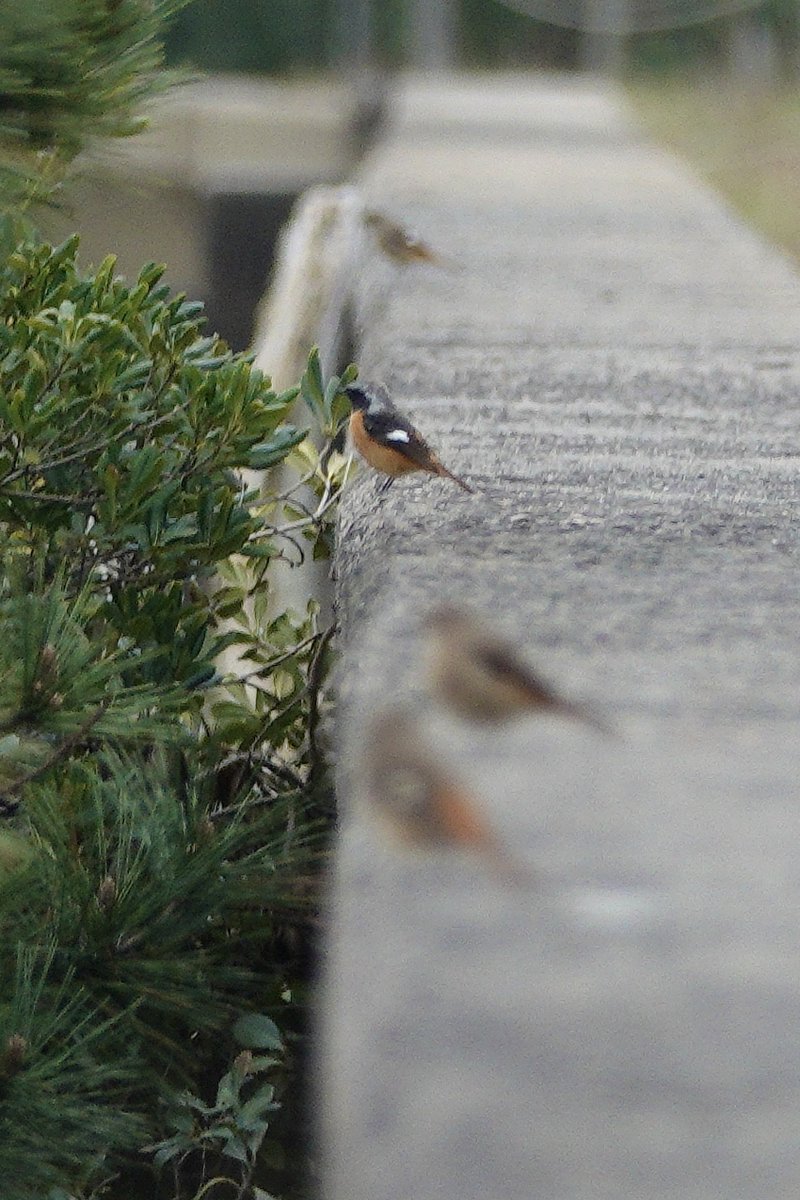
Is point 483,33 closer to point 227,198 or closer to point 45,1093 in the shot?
point 227,198

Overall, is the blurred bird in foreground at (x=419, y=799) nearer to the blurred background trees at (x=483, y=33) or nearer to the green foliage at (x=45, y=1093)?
the green foliage at (x=45, y=1093)

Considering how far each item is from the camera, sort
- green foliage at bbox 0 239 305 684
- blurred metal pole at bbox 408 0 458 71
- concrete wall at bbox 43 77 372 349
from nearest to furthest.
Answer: green foliage at bbox 0 239 305 684
concrete wall at bbox 43 77 372 349
blurred metal pole at bbox 408 0 458 71

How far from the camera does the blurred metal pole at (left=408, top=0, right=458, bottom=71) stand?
23.9m

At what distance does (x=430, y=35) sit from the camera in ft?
79.0

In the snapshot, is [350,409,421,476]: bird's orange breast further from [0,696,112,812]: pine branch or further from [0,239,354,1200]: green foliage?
[0,696,112,812]: pine branch

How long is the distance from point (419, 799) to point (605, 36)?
2677cm

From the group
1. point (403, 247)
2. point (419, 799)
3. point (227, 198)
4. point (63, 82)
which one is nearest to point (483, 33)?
point (227, 198)

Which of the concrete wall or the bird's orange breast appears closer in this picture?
the bird's orange breast

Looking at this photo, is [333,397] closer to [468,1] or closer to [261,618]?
[261,618]

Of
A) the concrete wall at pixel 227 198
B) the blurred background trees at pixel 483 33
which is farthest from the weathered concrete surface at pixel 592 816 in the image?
the blurred background trees at pixel 483 33

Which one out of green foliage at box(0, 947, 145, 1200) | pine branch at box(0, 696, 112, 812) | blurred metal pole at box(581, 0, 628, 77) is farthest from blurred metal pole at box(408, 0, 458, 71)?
green foliage at box(0, 947, 145, 1200)

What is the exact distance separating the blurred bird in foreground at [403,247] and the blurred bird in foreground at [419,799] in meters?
3.30

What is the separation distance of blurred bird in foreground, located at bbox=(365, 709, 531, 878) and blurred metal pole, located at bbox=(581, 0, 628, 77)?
22721 millimetres

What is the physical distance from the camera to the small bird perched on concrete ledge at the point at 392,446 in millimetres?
2494
